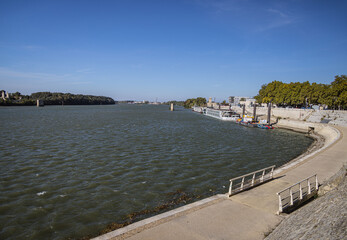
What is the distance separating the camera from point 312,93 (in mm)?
78312

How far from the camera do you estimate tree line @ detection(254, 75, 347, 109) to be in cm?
6372

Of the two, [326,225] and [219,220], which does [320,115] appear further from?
[326,225]

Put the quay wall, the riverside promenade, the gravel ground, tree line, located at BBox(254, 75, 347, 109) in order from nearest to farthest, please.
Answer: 1. the gravel ground
2. the riverside promenade
3. the quay wall
4. tree line, located at BBox(254, 75, 347, 109)

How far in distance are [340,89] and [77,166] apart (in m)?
75.6

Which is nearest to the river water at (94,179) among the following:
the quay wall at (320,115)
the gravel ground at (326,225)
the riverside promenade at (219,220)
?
the riverside promenade at (219,220)

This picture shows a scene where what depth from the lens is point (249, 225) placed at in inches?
322

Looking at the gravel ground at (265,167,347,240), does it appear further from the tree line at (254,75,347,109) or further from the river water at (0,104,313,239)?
the tree line at (254,75,347,109)

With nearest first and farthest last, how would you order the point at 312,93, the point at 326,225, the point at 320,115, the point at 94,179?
Result: the point at 326,225, the point at 94,179, the point at 320,115, the point at 312,93

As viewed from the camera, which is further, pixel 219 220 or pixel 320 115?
pixel 320 115

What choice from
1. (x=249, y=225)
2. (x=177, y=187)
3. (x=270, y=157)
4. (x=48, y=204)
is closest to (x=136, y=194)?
(x=177, y=187)

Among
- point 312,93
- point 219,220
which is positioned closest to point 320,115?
point 312,93

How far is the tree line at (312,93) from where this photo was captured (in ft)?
209

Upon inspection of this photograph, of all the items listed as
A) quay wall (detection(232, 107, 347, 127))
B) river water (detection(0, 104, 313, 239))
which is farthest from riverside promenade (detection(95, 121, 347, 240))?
quay wall (detection(232, 107, 347, 127))

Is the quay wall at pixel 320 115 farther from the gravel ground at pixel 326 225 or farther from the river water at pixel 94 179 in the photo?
the gravel ground at pixel 326 225
